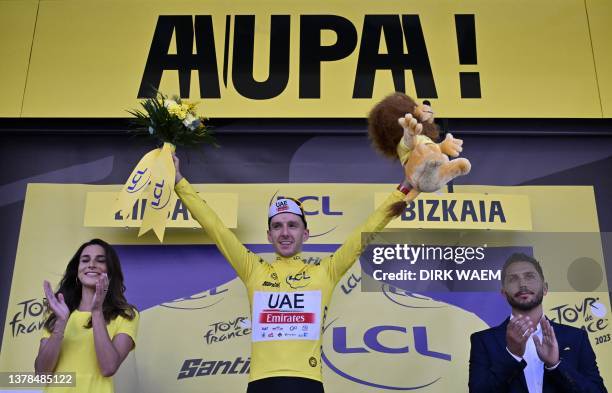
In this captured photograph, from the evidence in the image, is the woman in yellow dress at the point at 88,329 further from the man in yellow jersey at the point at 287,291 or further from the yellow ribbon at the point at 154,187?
the man in yellow jersey at the point at 287,291

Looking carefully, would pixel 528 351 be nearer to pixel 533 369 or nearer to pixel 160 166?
Result: pixel 533 369

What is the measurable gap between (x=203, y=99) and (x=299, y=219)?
1464 mm

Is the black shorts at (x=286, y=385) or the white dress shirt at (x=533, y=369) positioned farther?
the white dress shirt at (x=533, y=369)

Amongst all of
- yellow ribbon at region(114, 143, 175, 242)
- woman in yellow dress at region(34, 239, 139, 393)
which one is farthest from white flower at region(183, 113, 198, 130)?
woman in yellow dress at region(34, 239, 139, 393)

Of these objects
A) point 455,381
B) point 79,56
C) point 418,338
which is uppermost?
point 79,56

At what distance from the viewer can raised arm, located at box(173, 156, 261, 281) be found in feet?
9.41

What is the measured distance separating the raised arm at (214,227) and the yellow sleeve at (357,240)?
37 centimetres

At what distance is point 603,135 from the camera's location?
406cm

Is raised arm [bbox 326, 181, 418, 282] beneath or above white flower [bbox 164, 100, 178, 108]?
beneath

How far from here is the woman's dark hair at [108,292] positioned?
3.12 metres

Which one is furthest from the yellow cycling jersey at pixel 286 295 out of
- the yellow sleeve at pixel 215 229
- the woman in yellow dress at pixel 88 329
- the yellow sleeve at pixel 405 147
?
the woman in yellow dress at pixel 88 329

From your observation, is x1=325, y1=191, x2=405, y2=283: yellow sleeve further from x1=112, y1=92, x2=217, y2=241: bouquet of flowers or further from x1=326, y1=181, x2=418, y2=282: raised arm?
x1=112, y1=92, x2=217, y2=241: bouquet of flowers

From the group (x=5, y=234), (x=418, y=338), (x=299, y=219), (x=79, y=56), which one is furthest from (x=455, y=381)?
(x=79, y=56)

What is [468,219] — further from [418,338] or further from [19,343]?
[19,343]
